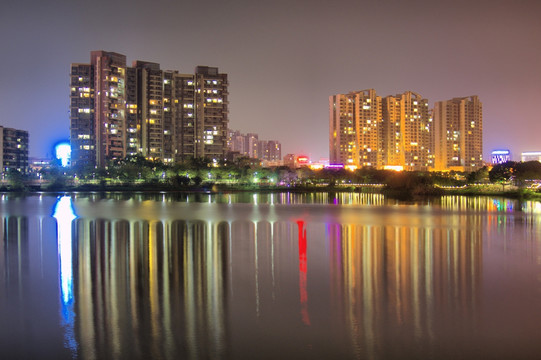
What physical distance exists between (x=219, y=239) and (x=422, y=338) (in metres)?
11.0

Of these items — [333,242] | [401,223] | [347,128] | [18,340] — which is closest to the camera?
[18,340]

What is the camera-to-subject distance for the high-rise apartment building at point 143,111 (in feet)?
302

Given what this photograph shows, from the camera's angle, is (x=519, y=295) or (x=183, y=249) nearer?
(x=519, y=295)

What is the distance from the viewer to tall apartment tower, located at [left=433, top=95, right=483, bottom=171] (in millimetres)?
152625

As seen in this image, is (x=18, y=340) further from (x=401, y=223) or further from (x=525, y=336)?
(x=401, y=223)

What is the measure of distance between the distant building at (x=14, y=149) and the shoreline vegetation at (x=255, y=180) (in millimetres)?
59558

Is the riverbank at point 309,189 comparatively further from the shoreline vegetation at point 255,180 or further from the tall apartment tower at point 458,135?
the tall apartment tower at point 458,135

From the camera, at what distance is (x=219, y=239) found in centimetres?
1767

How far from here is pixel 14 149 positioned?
135 m

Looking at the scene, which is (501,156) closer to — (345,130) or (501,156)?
(501,156)

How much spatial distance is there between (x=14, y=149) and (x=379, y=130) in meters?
110

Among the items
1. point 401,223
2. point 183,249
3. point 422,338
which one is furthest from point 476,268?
point 401,223

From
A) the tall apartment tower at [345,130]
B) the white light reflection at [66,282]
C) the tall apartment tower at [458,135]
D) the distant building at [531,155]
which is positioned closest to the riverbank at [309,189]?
the white light reflection at [66,282]

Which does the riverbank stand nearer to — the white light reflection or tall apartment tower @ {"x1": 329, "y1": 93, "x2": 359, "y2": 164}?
the white light reflection
